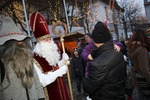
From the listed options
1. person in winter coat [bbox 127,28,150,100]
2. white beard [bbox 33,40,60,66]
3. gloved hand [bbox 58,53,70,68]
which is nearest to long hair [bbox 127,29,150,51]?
person in winter coat [bbox 127,28,150,100]

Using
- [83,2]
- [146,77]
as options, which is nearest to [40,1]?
[83,2]

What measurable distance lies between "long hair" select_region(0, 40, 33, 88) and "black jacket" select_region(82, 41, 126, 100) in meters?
0.76

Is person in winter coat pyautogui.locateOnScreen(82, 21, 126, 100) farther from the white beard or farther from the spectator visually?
the white beard

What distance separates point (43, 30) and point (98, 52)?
2.06 metres

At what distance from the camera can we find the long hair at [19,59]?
9.50ft

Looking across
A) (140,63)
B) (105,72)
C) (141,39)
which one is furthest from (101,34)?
(141,39)

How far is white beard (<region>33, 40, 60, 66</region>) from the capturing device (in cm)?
476

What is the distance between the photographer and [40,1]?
59.7ft

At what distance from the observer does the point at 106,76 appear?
3.03 metres

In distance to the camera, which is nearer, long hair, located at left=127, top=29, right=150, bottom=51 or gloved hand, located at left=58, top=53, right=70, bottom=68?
long hair, located at left=127, top=29, right=150, bottom=51

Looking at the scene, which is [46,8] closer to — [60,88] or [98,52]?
[60,88]

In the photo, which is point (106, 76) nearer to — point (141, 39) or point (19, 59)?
point (19, 59)

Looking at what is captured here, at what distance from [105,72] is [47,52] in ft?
6.73

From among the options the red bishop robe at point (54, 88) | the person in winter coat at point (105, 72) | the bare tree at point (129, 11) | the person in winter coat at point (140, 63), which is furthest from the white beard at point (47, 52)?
the bare tree at point (129, 11)
